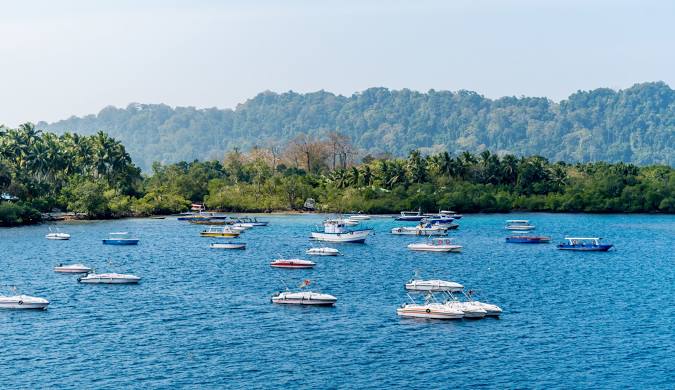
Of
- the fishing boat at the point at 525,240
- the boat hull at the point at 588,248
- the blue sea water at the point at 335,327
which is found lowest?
the blue sea water at the point at 335,327

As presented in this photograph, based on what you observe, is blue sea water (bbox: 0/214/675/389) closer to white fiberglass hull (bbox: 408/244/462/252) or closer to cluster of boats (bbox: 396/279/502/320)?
cluster of boats (bbox: 396/279/502/320)

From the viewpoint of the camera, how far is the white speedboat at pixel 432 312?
282 ft

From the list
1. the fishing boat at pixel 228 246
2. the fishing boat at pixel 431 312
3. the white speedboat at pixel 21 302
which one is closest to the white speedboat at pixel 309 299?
the fishing boat at pixel 431 312

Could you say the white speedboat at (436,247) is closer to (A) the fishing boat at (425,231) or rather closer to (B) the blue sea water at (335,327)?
(B) the blue sea water at (335,327)

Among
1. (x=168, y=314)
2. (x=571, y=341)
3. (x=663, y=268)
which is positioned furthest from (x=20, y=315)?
(x=663, y=268)

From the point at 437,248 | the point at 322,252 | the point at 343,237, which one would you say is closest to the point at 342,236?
the point at 343,237

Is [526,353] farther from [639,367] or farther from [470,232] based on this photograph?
[470,232]

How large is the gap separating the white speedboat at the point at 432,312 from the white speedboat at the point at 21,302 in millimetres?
35788

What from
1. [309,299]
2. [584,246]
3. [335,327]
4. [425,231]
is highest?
[425,231]

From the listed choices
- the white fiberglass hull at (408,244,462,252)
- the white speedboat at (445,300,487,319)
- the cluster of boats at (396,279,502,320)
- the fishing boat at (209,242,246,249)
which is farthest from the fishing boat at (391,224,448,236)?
the white speedboat at (445,300,487,319)

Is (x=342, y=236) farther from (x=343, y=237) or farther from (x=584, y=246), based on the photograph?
(x=584, y=246)

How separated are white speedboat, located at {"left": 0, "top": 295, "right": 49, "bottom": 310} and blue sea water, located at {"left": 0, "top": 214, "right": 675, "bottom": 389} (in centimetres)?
95

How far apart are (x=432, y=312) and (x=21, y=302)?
4030cm

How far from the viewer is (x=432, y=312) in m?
86.2
